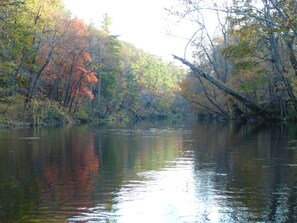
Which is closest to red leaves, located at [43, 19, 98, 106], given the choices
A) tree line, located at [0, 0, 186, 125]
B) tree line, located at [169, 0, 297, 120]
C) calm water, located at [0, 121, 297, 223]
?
tree line, located at [0, 0, 186, 125]

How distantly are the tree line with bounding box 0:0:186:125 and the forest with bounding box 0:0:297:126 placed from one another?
102 millimetres

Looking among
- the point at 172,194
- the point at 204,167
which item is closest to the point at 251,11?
the point at 204,167

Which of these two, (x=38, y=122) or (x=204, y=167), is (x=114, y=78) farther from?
(x=204, y=167)

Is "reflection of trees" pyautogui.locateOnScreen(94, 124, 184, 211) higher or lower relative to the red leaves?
lower

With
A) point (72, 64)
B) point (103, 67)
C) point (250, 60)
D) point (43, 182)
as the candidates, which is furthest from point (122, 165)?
point (103, 67)

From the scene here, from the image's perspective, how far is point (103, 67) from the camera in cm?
6225

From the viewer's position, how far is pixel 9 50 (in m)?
36.5

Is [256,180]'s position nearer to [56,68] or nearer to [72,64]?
[72,64]

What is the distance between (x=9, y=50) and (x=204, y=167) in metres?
28.5

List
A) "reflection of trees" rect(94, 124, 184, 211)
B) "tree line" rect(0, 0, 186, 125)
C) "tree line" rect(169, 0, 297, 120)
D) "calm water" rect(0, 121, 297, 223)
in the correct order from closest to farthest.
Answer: "calm water" rect(0, 121, 297, 223)
"reflection of trees" rect(94, 124, 184, 211)
"tree line" rect(169, 0, 297, 120)
"tree line" rect(0, 0, 186, 125)

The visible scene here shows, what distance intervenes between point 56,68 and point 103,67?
38.7 ft

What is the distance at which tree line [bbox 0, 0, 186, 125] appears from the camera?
125ft

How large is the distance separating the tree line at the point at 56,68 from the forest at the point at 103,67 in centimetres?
10

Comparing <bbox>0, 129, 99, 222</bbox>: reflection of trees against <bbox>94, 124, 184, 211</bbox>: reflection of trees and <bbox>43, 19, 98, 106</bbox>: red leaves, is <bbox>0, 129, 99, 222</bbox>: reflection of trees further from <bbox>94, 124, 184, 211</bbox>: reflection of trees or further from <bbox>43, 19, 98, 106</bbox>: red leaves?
<bbox>43, 19, 98, 106</bbox>: red leaves
